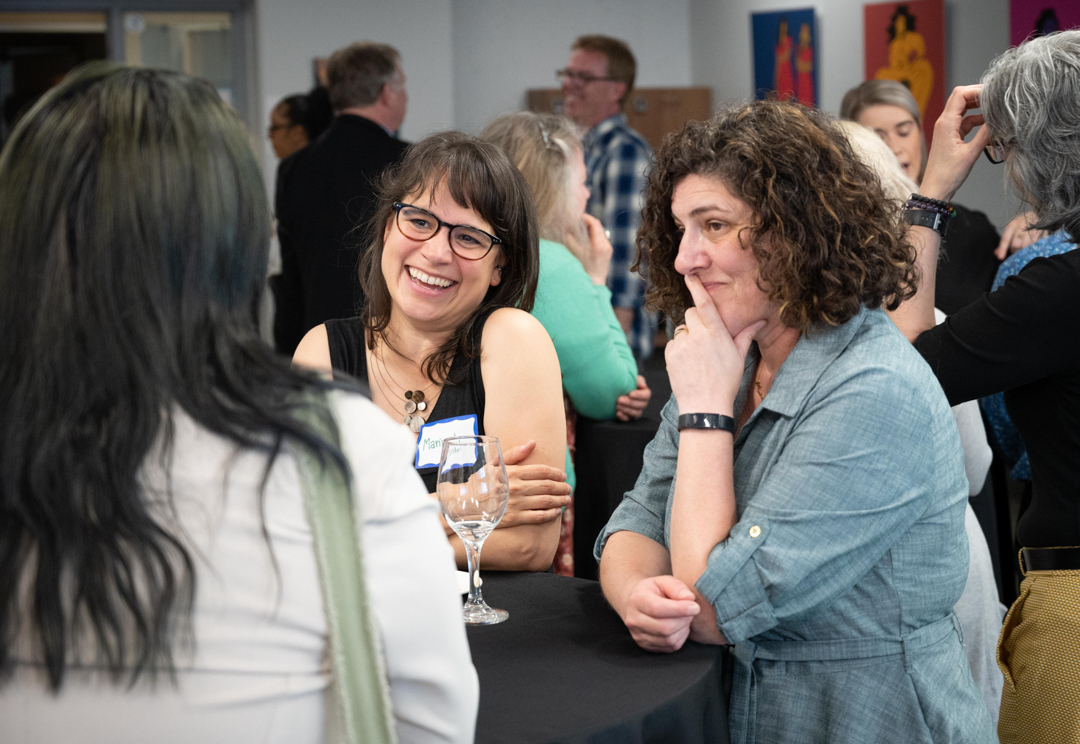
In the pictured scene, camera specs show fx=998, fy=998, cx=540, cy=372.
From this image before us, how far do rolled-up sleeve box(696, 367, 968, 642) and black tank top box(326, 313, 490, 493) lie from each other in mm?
757

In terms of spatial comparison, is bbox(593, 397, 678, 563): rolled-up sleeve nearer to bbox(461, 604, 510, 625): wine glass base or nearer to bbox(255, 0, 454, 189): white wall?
bbox(461, 604, 510, 625): wine glass base

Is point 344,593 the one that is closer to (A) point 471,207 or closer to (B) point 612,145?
(A) point 471,207

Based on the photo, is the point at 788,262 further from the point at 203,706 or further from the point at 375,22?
the point at 375,22

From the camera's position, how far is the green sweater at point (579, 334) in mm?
2678

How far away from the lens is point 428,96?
7.21 metres

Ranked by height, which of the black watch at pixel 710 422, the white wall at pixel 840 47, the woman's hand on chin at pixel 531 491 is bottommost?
the woman's hand on chin at pixel 531 491

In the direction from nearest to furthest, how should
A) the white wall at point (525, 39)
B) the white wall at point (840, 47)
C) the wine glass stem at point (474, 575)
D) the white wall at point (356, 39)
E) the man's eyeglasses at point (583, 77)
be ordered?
the wine glass stem at point (474, 575) → the white wall at point (840, 47) → the man's eyeglasses at point (583, 77) → the white wall at point (356, 39) → the white wall at point (525, 39)

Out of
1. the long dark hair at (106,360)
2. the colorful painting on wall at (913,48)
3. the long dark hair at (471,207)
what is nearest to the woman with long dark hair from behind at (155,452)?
the long dark hair at (106,360)

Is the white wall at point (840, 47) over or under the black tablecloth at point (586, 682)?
over

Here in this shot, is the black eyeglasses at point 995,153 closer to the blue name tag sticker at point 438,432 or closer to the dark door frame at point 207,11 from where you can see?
the blue name tag sticker at point 438,432

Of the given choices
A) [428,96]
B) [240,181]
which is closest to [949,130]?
[240,181]

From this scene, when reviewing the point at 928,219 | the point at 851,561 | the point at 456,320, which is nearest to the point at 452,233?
the point at 456,320

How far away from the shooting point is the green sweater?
2678 mm

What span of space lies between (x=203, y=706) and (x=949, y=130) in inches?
72.9
